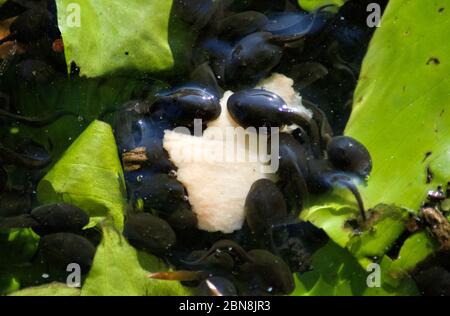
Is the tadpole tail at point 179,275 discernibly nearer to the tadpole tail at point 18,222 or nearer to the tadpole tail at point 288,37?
the tadpole tail at point 18,222

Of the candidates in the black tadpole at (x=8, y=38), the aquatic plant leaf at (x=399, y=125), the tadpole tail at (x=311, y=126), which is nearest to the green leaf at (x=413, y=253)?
the aquatic plant leaf at (x=399, y=125)

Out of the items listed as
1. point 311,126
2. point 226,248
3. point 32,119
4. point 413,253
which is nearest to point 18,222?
point 32,119

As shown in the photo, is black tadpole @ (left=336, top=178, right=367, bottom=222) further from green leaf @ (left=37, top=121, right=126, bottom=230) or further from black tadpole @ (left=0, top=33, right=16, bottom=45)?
black tadpole @ (left=0, top=33, right=16, bottom=45)

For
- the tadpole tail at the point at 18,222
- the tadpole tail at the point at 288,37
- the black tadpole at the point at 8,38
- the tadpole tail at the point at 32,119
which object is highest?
the tadpole tail at the point at 288,37

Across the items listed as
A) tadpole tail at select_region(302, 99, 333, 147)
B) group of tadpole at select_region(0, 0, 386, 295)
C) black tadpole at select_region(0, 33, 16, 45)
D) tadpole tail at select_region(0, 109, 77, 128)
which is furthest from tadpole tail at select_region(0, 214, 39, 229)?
tadpole tail at select_region(302, 99, 333, 147)

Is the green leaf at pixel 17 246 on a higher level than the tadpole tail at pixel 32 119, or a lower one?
lower

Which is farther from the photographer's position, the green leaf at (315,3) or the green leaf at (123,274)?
Answer: the green leaf at (315,3)
